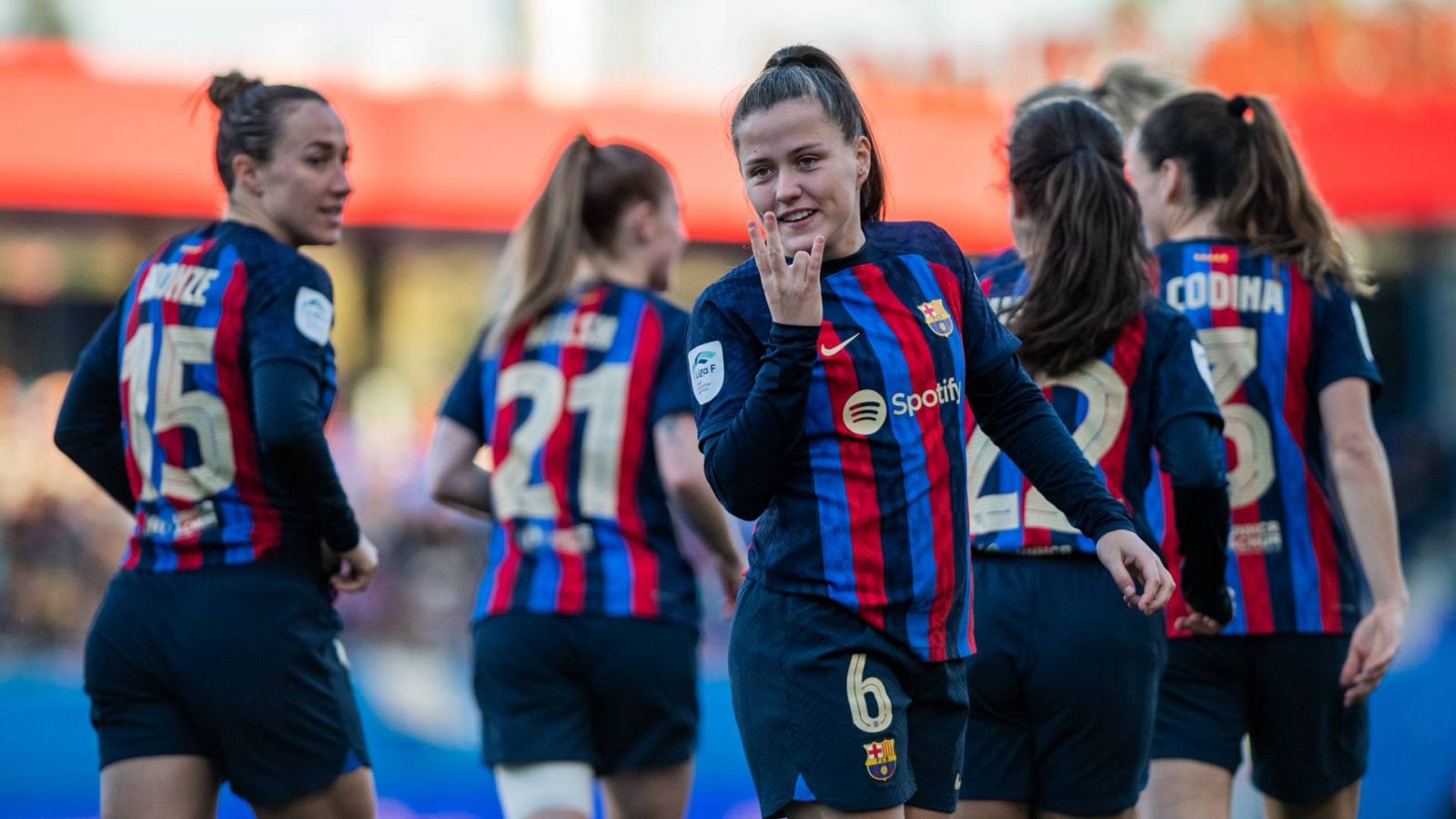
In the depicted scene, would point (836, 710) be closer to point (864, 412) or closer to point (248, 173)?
point (864, 412)

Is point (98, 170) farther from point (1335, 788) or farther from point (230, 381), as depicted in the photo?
point (1335, 788)

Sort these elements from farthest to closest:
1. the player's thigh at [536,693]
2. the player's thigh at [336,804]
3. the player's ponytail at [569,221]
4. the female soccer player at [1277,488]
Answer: the player's ponytail at [569,221] → the player's thigh at [536,693] → the female soccer player at [1277,488] → the player's thigh at [336,804]

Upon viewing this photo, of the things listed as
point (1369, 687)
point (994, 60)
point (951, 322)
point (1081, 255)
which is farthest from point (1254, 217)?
point (994, 60)

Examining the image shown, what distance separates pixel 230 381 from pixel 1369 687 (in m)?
2.82

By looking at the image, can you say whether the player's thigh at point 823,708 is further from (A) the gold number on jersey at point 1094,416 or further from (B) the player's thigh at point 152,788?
(B) the player's thigh at point 152,788

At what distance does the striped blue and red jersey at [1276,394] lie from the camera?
4230 millimetres

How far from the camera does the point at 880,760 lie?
9.77 ft

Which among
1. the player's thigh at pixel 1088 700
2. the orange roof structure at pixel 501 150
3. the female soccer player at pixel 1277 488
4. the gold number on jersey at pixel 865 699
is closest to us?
the gold number on jersey at pixel 865 699

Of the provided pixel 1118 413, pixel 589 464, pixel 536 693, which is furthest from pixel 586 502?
pixel 1118 413

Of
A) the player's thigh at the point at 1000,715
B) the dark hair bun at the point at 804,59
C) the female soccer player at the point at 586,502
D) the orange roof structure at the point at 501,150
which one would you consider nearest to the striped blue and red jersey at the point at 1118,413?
the player's thigh at the point at 1000,715

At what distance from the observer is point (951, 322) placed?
319 cm

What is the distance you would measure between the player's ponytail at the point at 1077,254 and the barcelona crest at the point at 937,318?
651mm

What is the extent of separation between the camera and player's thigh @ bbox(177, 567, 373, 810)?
12.6ft

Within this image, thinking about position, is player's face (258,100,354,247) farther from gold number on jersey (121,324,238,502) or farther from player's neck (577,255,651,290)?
player's neck (577,255,651,290)
